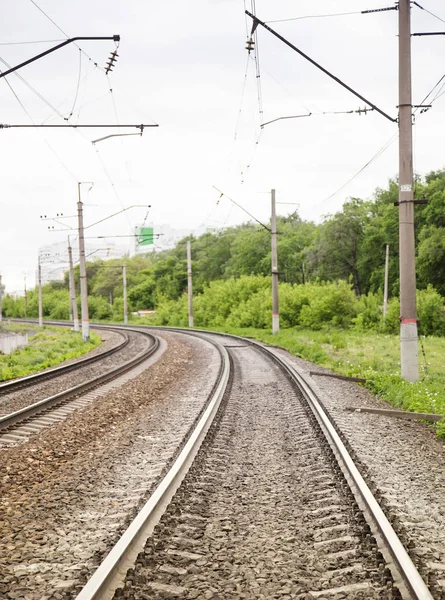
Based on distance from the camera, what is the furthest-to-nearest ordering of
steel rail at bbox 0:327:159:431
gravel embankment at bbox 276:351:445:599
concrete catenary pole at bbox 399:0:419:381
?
concrete catenary pole at bbox 399:0:419:381 < steel rail at bbox 0:327:159:431 < gravel embankment at bbox 276:351:445:599

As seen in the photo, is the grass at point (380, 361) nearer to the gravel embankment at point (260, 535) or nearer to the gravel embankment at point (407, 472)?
the gravel embankment at point (407, 472)

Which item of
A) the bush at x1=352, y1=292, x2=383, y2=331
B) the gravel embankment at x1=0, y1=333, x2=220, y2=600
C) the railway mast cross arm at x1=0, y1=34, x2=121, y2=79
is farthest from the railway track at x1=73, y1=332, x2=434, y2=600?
the bush at x1=352, y1=292, x2=383, y2=331

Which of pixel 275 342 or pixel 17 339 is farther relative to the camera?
pixel 17 339

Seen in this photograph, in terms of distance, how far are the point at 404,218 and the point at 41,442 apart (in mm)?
9131

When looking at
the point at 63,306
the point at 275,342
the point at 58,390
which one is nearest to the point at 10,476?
the point at 58,390

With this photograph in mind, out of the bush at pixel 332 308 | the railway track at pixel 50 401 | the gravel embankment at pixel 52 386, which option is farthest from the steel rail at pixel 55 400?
the bush at pixel 332 308

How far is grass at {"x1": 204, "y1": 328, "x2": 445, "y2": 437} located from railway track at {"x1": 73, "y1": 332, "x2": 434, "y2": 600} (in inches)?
120

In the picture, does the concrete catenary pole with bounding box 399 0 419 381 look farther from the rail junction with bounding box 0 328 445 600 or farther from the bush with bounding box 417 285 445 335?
the bush with bounding box 417 285 445 335

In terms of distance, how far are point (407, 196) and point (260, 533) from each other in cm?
1018

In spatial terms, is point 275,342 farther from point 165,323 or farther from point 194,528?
point 165,323

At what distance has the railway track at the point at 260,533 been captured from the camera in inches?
154

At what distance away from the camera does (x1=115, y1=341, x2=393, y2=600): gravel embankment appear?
3.93 meters

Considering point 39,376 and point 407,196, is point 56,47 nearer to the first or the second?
point 407,196

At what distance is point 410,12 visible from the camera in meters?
13.2
